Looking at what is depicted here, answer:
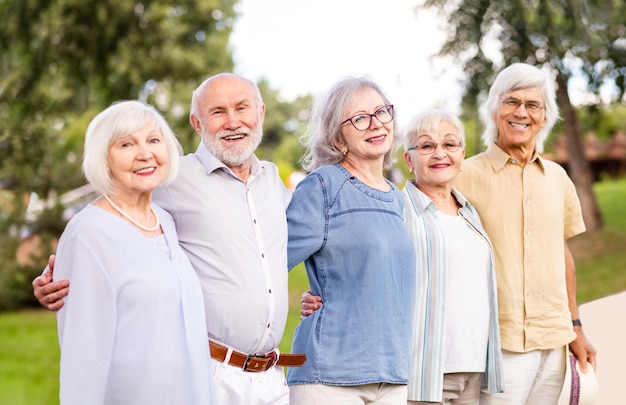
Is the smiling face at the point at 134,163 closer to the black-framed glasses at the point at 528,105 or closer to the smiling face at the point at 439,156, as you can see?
the smiling face at the point at 439,156

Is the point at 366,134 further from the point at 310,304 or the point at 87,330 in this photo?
the point at 87,330

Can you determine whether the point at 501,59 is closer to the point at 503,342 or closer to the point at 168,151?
the point at 503,342

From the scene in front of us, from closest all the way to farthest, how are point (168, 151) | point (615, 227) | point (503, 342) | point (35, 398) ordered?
point (168, 151), point (503, 342), point (35, 398), point (615, 227)

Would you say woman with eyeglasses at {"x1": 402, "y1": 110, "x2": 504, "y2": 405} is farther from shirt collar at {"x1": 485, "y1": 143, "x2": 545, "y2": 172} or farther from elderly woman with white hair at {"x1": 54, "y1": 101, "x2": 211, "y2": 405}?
elderly woman with white hair at {"x1": 54, "y1": 101, "x2": 211, "y2": 405}

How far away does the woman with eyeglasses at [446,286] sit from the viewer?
3.26 metres

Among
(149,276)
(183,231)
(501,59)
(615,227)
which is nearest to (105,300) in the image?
(149,276)

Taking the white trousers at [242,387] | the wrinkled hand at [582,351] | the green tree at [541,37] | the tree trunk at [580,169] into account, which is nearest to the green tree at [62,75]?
the green tree at [541,37]

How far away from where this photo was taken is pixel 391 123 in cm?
322

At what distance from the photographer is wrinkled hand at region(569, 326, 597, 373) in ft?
12.1

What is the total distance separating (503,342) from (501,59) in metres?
5.99

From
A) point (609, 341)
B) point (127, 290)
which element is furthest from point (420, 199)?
point (609, 341)

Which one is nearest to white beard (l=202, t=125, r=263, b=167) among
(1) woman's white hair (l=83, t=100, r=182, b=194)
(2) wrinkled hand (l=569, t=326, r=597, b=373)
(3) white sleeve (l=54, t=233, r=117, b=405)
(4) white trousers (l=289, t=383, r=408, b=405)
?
(1) woman's white hair (l=83, t=100, r=182, b=194)

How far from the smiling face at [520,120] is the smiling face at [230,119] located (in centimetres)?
114

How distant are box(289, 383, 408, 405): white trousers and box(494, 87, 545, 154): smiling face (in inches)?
46.8
